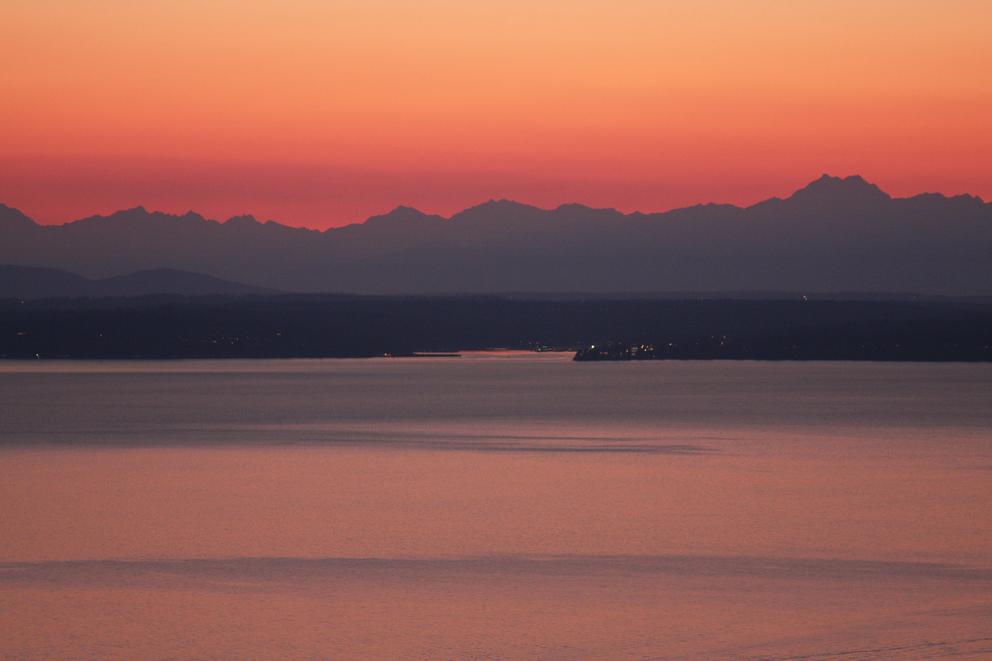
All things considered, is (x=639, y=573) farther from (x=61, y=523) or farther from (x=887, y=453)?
(x=887, y=453)

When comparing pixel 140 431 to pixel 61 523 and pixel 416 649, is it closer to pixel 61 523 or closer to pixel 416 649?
pixel 61 523

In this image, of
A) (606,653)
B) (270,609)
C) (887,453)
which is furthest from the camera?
(887,453)

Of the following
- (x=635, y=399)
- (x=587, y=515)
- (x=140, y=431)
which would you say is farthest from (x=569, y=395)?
(x=587, y=515)

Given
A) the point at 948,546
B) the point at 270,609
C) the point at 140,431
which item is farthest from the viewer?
the point at 140,431

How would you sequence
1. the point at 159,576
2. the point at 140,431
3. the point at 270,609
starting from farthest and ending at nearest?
1. the point at 140,431
2. the point at 159,576
3. the point at 270,609

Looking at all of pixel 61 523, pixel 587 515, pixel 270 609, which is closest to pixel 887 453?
pixel 587 515

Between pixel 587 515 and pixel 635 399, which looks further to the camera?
pixel 635 399
